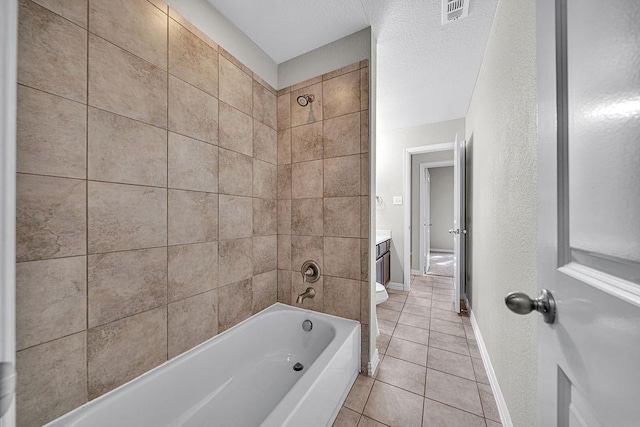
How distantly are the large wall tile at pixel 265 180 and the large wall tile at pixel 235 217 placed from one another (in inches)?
5.0

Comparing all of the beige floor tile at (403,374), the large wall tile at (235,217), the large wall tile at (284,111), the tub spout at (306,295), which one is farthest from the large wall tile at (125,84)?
the beige floor tile at (403,374)

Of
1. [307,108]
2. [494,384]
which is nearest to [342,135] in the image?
[307,108]

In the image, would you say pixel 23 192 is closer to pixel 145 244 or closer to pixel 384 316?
pixel 145 244

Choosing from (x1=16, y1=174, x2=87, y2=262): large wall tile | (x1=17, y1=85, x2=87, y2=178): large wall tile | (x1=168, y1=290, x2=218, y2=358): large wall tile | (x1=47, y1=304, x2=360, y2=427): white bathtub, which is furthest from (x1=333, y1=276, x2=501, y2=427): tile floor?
(x1=17, y1=85, x2=87, y2=178): large wall tile

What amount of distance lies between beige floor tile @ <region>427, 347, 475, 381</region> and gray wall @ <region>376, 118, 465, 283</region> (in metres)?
1.47

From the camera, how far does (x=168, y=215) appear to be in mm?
1195

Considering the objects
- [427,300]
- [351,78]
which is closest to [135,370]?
[351,78]

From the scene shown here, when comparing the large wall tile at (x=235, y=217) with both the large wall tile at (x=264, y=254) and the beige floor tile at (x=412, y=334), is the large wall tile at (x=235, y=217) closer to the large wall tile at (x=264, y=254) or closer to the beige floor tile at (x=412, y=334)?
the large wall tile at (x=264, y=254)

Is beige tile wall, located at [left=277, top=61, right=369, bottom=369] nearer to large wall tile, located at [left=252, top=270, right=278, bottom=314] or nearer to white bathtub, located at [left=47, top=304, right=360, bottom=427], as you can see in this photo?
large wall tile, located at [left=252, top=270, right=278, bottom=314]

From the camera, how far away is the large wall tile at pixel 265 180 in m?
1.74

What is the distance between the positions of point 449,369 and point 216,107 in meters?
2.35

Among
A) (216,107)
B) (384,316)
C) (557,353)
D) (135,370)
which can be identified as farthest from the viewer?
(384,316)

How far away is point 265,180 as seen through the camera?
182 centimetres

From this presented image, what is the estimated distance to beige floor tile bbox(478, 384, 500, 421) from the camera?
1.28 metres
